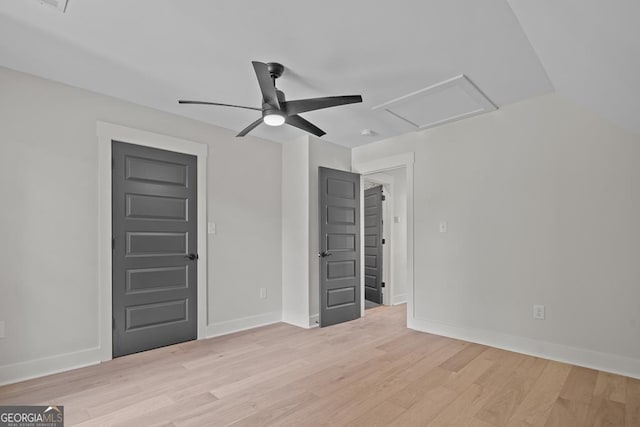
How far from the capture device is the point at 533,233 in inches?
128

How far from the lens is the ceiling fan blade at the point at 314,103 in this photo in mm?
2457

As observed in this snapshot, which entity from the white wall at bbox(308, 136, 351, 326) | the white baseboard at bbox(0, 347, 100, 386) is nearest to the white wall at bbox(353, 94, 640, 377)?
the white wall at bbox(308, 136, 351, 326)

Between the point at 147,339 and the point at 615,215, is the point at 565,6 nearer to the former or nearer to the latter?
the point at 615,215

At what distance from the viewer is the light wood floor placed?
212 centimetres

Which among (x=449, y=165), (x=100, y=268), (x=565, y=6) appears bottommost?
(x=100, y=268)

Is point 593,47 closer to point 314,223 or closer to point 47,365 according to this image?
point 314,223

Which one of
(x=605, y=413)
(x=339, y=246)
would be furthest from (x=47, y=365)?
(x=605, y=413)

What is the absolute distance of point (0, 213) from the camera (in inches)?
102

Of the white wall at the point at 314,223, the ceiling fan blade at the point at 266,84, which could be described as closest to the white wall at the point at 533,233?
the white wall at the point at 314,223

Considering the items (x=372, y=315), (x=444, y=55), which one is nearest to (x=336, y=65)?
(x=444, y=55)

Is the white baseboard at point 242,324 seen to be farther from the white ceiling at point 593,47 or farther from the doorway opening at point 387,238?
the white ceiling at point 593,47

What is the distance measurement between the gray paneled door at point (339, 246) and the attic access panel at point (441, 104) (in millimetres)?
1292

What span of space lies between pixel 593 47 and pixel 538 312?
94.5 inches

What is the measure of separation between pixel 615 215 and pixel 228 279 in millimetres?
3945
